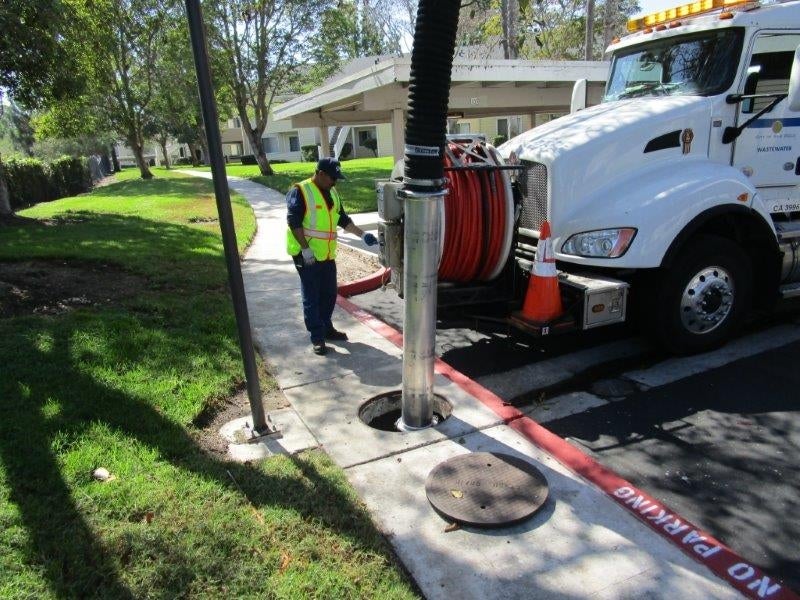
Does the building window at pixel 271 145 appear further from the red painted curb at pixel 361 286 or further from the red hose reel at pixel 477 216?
the red hose reel at pixel 477 216

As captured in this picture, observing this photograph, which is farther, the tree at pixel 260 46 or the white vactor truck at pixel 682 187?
the tree at pixel 260 46

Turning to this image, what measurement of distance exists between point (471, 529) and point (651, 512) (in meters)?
0.89

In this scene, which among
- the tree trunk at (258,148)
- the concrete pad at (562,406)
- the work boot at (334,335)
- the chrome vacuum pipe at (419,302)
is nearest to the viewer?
the chrome vacuum pipe at (419,302)

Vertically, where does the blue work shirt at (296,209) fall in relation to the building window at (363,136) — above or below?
above

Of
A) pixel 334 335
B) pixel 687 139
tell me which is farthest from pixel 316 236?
pixel 687 139

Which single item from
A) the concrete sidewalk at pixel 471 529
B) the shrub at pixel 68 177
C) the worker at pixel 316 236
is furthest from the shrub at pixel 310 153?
the concrete sidewalk at pixel 471 529

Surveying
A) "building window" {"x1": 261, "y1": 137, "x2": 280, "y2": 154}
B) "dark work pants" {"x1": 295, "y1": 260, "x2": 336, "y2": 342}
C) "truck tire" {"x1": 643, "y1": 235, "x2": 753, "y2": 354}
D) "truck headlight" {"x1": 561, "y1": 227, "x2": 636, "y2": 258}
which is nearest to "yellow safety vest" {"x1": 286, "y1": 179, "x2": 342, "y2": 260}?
"dark work pants" {"x1": 295, "y1": 260, "x2": 336, "y2": 342}

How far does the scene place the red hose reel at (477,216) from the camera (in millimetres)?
4758

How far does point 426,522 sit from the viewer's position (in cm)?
296

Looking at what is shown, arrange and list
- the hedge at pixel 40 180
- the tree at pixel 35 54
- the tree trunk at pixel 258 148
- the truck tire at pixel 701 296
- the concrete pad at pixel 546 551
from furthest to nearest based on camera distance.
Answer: the tree trunk at pixel 258 148, the hedge at pixel 40 180, the tree at pixel 35 54, the truck tire at pixel 701 296, the concrete pad at pixel 546 551

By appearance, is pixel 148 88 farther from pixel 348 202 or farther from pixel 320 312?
pixel 320 312

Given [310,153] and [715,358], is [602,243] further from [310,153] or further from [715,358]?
[310,153]

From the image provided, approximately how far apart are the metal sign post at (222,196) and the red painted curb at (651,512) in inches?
60.7

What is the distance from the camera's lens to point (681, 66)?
17.7 ft
